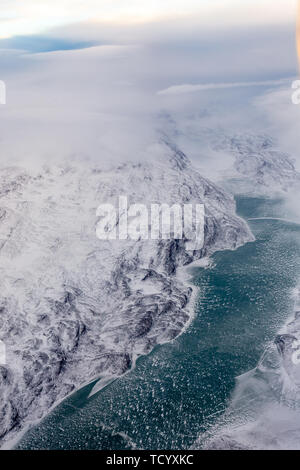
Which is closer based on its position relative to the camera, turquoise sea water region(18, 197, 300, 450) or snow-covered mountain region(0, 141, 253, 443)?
turquoise sea water region(18, 197, 300, 450)

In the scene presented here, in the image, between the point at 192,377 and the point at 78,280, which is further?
the point at 78,280

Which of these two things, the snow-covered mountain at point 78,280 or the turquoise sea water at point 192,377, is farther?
the snow-covered mountain at point 78,280

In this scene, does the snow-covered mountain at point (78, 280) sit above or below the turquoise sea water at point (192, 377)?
above

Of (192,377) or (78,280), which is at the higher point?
(78,280)

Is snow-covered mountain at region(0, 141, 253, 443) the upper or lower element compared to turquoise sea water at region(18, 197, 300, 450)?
upper
